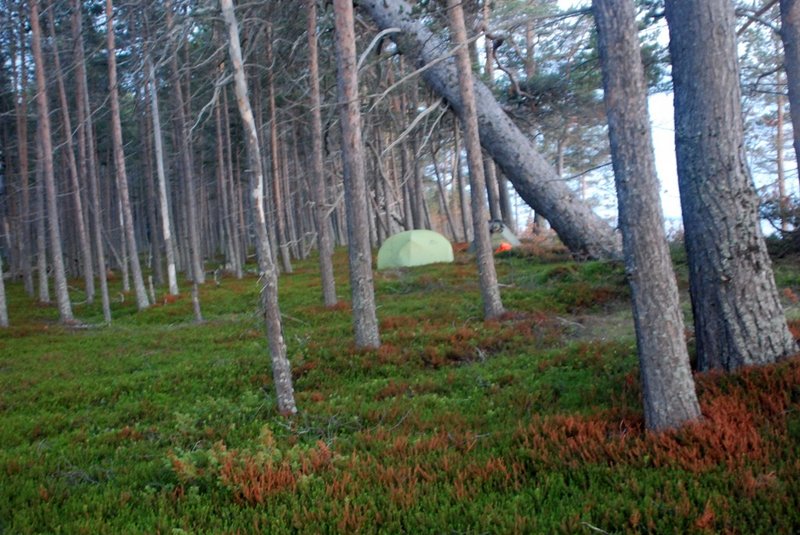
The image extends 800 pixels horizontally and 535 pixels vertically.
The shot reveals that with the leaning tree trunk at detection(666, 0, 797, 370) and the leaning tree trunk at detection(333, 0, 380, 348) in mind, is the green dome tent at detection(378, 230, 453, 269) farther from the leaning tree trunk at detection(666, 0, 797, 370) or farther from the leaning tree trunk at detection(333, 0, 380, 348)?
the leaning tree trunk at detection(666, 0, 797, 370)

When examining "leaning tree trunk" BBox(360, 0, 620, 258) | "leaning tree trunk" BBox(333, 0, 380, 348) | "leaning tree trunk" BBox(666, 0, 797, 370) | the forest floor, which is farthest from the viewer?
"leaning tree trunk" BBox(360, 0, 620, 258)

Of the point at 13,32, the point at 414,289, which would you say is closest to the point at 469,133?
the point at 414,289

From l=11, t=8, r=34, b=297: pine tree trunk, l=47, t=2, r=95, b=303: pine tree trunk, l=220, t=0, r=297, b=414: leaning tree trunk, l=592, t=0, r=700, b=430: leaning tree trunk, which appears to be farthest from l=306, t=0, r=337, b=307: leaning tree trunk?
l=11, t=8, r=34, b=297: pine tree trunk

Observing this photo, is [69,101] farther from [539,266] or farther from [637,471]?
[637,471]

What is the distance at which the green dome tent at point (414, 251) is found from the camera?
27297 mm

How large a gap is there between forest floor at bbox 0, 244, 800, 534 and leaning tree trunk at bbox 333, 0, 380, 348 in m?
0.69

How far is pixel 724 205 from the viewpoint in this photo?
22.4 ft

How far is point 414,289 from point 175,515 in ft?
51.2

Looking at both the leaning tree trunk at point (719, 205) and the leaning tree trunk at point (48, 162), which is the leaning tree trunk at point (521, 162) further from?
the leaning tree trunk at point (48, 162)

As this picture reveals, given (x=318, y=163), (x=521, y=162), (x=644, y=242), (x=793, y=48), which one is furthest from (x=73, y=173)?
(x=644, y=242)

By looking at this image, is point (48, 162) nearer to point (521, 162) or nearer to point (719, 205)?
point (521, 162)

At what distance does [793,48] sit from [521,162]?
6.64 meters

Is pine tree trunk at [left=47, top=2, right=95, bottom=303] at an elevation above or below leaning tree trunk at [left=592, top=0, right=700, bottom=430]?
above

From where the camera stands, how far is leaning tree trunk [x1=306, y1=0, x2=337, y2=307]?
15.5 metres
